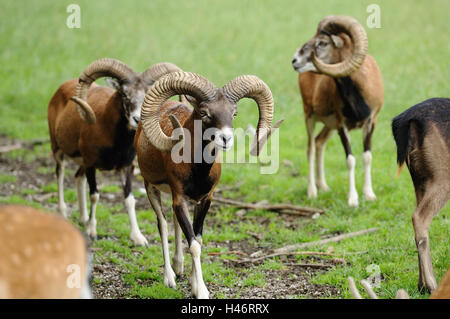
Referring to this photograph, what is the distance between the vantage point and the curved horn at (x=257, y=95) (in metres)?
8.02

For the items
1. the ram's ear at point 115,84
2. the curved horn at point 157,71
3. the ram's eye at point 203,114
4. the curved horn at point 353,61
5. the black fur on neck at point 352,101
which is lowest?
the ram's eye at point 203,114

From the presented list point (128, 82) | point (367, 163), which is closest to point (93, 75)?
point (128, 82)

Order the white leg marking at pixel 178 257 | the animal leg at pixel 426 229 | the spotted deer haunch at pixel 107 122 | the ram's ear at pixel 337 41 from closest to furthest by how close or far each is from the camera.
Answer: the animal leg at pixel 426 229 → the white leg marking at pixel 178 257 → the spotted deer haunch at pixel 107 122 → the ram's ear at pixel 337 41

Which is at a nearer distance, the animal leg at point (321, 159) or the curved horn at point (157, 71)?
the curved horn at point (157, 71)

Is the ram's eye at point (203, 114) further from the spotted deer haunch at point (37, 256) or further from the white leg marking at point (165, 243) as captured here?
the spotted deer haunch at point (37, 256)

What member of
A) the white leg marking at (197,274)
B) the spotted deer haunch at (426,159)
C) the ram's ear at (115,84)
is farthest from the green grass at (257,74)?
the ram's ear at (115,84)

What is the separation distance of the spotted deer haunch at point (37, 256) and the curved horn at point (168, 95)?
2.70m

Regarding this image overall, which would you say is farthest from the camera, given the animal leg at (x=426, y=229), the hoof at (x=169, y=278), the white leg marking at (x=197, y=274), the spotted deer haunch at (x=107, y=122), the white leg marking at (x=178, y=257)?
the spotted deer haunch at (x=107, y=122)

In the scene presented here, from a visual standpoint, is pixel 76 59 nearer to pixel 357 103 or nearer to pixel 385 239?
pixel 357 103

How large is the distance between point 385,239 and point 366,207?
1.57 m

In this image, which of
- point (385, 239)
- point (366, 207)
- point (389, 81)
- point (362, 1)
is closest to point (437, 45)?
point (389, 81)

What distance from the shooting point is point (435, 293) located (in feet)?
20.3

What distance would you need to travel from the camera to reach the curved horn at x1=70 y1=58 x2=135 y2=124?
10125mm

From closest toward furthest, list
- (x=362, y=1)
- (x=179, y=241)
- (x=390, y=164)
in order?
(x=179, y=241), (x=390, y=164), (x=362, y=1)
